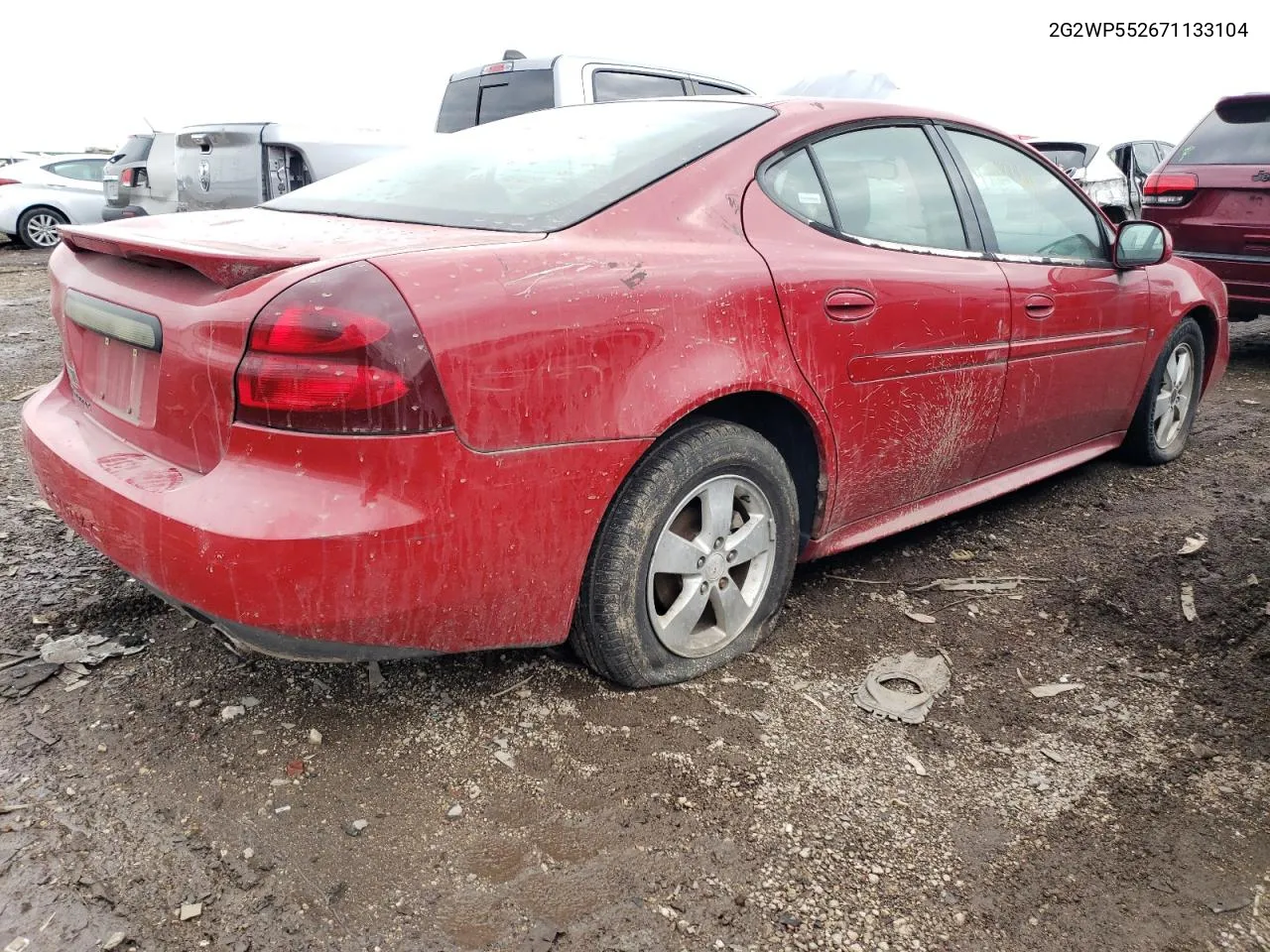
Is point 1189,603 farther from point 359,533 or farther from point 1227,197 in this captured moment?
point 1227,197

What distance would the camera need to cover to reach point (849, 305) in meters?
2.60

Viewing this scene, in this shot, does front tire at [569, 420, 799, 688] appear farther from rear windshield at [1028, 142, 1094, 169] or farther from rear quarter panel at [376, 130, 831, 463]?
rear windshield at [1028, 142, 1094, 169]

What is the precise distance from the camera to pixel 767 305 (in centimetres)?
241

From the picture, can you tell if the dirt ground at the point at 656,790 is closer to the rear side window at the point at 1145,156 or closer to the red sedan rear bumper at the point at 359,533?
the red sedan rear bumper at the point at 359,533

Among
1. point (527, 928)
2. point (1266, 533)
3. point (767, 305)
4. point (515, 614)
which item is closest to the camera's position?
point (527, 928)

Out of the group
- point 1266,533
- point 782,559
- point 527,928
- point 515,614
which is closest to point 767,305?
point 782,559

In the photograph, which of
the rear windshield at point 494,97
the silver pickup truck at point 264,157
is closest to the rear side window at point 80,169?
the silver pickup truck at point 264,157

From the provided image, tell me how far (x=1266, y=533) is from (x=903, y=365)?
1813 millimetres

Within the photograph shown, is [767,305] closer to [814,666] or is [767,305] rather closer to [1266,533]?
[814,666]

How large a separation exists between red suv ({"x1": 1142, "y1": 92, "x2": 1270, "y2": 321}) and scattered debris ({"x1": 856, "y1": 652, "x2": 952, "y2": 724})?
4.83 metres

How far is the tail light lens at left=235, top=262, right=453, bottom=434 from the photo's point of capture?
1821 mm

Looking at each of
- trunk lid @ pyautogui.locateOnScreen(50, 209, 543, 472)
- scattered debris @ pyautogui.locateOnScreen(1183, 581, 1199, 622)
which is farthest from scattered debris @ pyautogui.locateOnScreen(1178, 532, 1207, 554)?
trunk lid @ pyautogui.locateOnScreen(50, 209, 543, 472)

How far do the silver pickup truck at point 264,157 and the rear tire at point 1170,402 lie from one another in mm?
5776

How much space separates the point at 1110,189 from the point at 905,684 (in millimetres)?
10994
